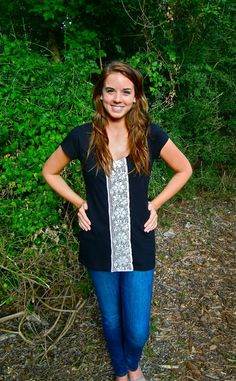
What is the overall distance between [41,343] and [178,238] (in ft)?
6.56

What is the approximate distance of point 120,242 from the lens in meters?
2.15

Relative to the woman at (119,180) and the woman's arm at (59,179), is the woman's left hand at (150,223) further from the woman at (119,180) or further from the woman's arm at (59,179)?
the woman's arm at (59,179)

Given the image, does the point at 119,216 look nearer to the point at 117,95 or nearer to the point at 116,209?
the point at 116,209

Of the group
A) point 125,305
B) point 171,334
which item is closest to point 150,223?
→ point 125,305

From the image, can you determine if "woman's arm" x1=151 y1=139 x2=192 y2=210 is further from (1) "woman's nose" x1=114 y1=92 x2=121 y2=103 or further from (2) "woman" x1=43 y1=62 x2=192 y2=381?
(1) "woman's nose" x1=114 y1=92 x2=121 y2=103

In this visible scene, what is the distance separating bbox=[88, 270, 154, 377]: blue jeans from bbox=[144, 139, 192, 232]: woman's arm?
291 millimetres

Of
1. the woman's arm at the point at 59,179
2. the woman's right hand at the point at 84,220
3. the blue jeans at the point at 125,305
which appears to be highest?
the woman's arm at the point at 59,179

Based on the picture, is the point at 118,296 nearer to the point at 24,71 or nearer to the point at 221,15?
the point at 24,71

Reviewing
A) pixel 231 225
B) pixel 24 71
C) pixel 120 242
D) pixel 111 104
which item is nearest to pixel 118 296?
pixel 120 242

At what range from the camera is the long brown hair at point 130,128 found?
205 centimetres

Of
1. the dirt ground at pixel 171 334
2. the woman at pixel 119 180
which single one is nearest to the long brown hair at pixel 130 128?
the woman at pixel 119 180

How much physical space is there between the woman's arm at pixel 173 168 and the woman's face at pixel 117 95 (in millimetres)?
296

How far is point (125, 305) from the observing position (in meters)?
2.32

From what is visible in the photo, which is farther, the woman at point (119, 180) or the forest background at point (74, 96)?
the forest background at point (74, 96)
